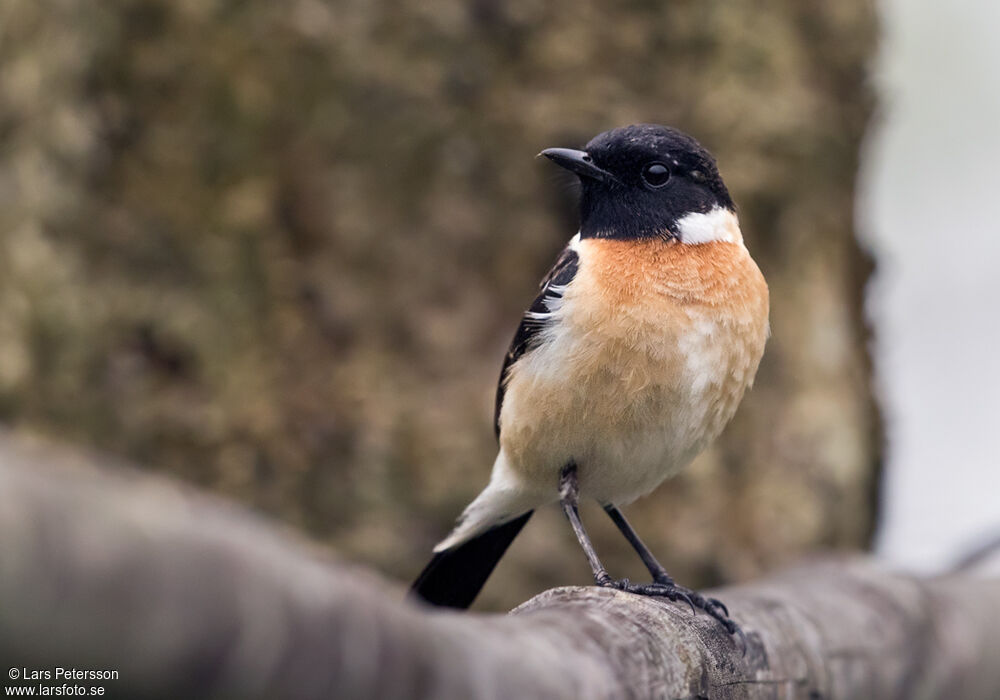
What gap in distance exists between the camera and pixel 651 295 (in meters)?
3.99

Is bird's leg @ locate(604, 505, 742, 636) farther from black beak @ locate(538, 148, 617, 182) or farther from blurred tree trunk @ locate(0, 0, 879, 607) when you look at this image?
blurred tree trunk @ locate(0, 0, 879, 607)

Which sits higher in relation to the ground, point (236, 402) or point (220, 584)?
point (220, 584)

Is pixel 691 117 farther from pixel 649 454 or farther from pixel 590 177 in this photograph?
pixel 649 454

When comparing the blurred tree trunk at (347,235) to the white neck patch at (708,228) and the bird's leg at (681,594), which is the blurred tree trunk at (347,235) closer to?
the bird's leg at (681,594)

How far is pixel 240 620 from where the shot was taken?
1550mm

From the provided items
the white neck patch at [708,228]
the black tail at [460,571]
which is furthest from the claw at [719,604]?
the white neck patch at [708,228]

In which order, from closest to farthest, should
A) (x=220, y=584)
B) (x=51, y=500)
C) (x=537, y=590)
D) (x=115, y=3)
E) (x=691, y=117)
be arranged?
(x=51, y=500) < (x=220, y=584) < (x=115, y=3) < (x=537, y=590) < (x=691, y=117)

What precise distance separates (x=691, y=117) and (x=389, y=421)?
110 inches

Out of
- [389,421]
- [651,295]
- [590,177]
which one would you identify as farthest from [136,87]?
[651,295]

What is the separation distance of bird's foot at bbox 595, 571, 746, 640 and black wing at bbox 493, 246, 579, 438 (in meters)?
0.92

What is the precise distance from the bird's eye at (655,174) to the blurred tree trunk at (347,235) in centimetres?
248

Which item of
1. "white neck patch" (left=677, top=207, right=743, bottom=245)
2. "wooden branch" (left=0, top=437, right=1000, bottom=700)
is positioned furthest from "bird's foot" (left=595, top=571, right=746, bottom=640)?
"white neck patch" (left=677, top=207, right=743, bottom=245)

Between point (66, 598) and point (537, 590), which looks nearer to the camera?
point (66, 598)

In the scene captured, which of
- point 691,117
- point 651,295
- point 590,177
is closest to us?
point 651,295
